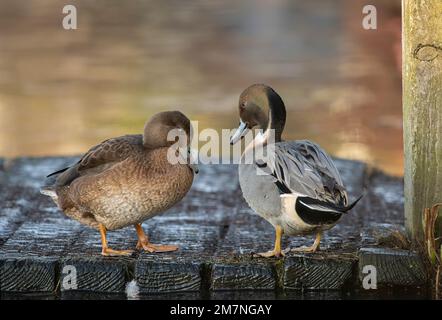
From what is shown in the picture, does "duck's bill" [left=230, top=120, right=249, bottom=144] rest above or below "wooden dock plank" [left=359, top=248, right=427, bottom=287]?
above

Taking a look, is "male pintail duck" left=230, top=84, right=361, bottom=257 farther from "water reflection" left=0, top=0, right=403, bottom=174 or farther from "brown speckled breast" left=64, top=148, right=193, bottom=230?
"water reflection" left=0, top=0, right=403, bottom=174

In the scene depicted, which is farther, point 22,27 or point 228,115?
point 22,27

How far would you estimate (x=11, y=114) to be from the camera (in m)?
12.1

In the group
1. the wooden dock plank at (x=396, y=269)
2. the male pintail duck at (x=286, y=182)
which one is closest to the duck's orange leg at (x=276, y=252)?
the male pintail duck at (x=286, y=182)

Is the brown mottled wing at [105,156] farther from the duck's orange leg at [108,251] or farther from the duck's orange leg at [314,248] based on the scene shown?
the duck's orange leg at [314,248]

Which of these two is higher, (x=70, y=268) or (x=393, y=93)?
(x=393, y=93)

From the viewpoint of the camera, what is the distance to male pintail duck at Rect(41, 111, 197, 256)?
6.57 metres

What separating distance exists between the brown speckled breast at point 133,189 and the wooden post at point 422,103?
132cm

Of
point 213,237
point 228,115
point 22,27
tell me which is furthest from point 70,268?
point 22,27

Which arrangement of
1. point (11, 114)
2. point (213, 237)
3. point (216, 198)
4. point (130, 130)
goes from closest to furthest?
point (213, 237)
point (216, 198)
point (130, 130)
point (11, 114)

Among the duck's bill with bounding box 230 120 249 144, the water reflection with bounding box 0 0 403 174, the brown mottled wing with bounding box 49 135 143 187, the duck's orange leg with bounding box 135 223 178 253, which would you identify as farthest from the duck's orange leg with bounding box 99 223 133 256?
the water reflection with bounding box 0 0 403 174

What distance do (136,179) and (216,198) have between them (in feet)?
6.48

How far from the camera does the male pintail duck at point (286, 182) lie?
6.30 meters
